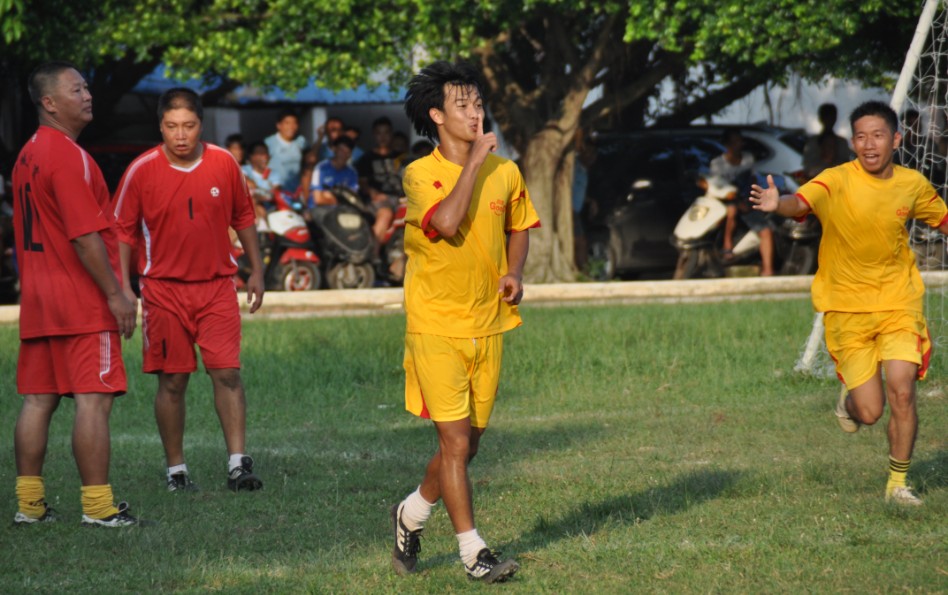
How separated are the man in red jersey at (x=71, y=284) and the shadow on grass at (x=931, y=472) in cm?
390

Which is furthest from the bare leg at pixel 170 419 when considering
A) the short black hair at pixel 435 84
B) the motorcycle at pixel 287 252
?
the motorcycle at pixel 287 252

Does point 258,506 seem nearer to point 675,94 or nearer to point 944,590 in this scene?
point 944,590

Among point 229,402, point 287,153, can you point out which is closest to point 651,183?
point 287,153

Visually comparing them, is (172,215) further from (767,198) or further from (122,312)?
(767,198)

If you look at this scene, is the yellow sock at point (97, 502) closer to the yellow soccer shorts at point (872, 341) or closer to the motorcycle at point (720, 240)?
the yellow soccer shorts at point (872, 341)

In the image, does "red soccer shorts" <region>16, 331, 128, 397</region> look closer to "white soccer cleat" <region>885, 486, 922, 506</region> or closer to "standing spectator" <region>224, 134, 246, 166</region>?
"white soccer cleat" <region>885, 486, 922, 506</region>

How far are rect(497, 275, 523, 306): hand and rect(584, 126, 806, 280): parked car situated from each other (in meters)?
13.7

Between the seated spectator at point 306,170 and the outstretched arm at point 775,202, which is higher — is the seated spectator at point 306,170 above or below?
below

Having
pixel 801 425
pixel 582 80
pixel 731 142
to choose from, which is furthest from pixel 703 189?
pixel 801 425

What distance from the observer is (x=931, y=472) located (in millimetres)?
7684

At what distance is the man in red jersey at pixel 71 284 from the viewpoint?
22.1ft

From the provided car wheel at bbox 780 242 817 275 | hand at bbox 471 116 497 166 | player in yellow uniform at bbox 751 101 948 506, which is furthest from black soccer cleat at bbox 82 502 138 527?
car wheel at bbox 780 242 817 275

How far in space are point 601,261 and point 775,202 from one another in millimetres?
13498

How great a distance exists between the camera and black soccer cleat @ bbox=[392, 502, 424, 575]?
579 centimetres
